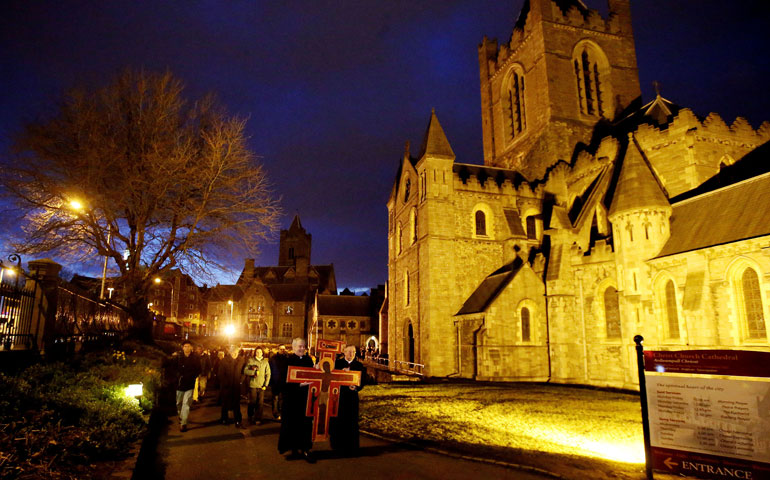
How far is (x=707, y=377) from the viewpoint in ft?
20.7

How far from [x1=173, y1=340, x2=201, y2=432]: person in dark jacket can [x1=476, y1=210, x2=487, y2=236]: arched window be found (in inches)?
887

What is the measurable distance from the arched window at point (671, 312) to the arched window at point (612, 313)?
2.99 metres

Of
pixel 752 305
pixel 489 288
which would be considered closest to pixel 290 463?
pixel 752 305

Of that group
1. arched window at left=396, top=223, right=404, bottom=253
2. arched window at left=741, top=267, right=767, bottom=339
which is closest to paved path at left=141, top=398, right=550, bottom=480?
arched window at left=741, top=267, right=767, bottom=339

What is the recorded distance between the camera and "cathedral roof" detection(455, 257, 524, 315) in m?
25.6

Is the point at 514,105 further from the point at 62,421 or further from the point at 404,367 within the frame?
the point at 62,421

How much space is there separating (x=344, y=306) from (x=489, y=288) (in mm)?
41047

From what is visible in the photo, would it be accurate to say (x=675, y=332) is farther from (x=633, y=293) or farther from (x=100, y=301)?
Answer: (x=100, y=301)

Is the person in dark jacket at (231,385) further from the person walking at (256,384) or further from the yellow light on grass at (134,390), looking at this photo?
the yellow light on grass at (134,390)

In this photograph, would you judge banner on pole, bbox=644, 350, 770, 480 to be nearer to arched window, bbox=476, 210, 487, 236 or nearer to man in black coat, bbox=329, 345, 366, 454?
man in black coat, bbox=329, 345, 366, 454

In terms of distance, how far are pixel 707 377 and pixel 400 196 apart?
30661mm

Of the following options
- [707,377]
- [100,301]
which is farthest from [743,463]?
[100,301]

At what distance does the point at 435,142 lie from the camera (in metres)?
30.3

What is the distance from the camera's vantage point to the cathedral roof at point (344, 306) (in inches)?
2549
